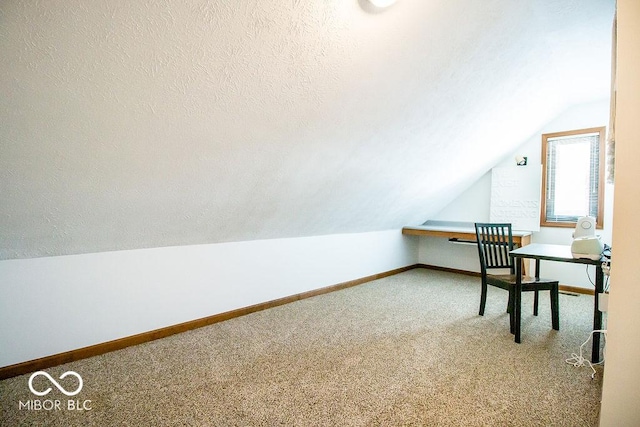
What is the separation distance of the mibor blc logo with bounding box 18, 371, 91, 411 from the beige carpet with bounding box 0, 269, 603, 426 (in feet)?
0.07

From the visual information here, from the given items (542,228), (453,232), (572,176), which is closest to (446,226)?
(453,232)

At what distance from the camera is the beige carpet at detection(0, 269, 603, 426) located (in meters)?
1.52

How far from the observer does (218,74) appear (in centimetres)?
149

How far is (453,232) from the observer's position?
4293 millimetres

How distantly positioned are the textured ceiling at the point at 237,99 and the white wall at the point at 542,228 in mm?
744

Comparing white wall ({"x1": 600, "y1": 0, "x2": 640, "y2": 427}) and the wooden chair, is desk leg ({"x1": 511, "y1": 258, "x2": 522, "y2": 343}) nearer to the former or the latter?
the wooden chair

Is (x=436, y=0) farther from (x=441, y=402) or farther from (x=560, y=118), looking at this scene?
(x=560, y=118)

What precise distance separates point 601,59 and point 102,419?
4512mm

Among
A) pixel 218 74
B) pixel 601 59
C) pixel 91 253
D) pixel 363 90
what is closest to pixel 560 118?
pixel 601 59

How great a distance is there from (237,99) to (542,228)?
4.36m

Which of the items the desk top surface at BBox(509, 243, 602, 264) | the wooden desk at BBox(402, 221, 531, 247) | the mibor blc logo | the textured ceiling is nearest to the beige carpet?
the mibor blc logo

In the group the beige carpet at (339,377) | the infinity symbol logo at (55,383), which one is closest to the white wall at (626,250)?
the beige carpet at (339,377)

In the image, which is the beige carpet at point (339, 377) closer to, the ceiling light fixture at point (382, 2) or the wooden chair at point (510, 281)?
the wooden chair at point (510, 281)

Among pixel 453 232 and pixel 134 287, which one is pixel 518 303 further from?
pixel 134 287
